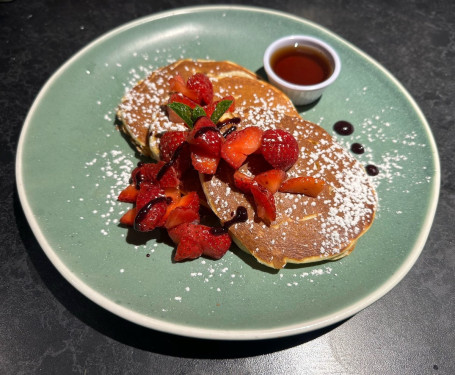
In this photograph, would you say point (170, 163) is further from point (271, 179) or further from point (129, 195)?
point (271, 179)

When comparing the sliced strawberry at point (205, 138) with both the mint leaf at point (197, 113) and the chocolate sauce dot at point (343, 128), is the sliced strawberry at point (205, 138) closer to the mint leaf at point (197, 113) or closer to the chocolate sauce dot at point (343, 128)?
the mint leaf at point (197, 113)

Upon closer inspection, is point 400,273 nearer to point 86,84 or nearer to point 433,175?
point 433,175

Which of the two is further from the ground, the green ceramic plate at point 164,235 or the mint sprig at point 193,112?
the mint sprig at point 193,112

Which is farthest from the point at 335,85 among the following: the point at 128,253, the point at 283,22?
the point at 128,253

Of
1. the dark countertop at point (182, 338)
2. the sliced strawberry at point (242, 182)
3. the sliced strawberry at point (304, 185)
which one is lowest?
the dark countertop at point (182, 338)

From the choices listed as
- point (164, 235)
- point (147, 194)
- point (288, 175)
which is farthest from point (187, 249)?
point (288, 175)

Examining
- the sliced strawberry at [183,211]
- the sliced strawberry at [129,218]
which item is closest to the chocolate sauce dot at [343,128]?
the sliced strawberry at [183,211]
